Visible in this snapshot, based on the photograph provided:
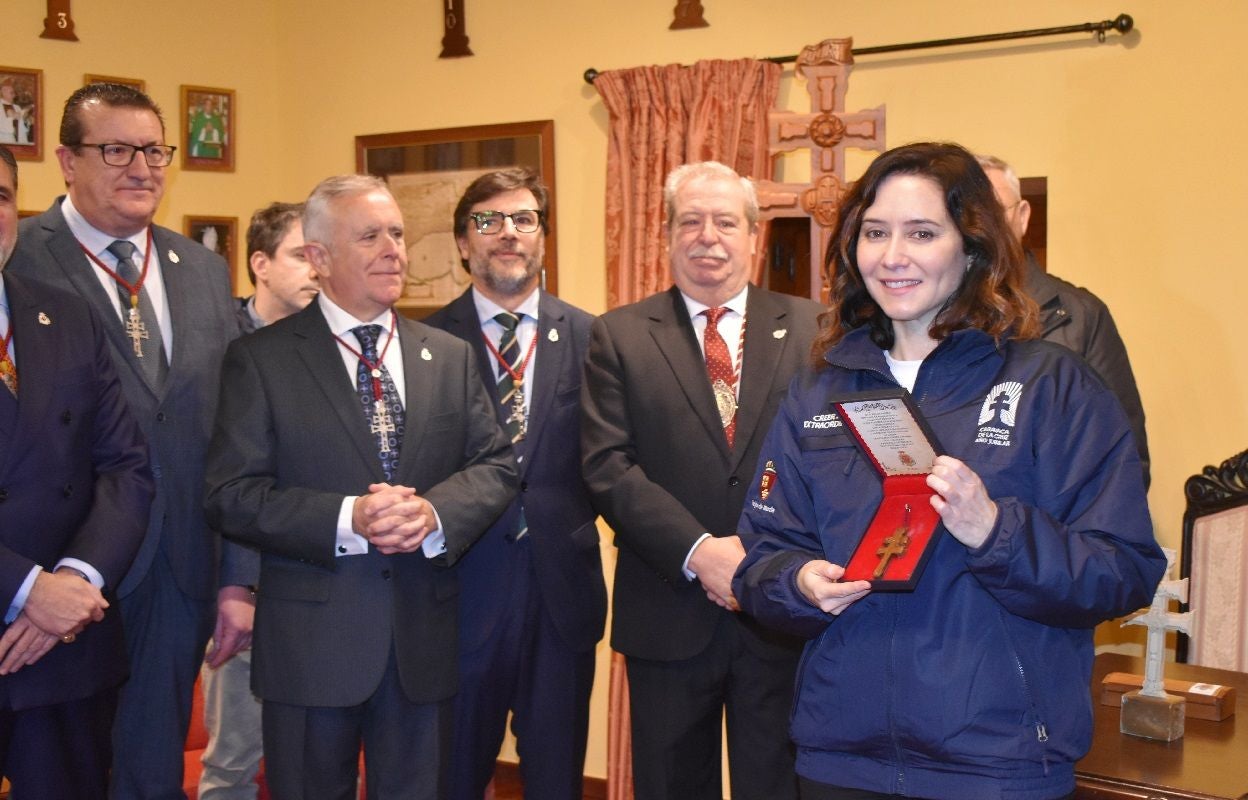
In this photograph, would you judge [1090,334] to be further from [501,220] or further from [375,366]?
[375,366]

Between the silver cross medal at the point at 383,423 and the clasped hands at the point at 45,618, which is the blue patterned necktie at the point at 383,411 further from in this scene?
the clasped hands at the point at 45,618

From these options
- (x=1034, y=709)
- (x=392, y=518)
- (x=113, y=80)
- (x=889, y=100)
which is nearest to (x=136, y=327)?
(x=392, y=518)

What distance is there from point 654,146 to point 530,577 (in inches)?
78.2

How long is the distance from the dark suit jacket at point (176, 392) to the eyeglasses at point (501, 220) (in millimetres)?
747

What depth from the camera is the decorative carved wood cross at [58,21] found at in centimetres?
493

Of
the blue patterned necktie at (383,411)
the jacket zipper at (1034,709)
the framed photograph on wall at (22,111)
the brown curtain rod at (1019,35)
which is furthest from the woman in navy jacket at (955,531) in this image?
the framed photograph on wall at (22,111)

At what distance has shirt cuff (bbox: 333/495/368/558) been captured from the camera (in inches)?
113

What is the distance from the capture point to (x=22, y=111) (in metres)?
4.86

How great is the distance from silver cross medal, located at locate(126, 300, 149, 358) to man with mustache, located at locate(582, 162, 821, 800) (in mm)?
1045

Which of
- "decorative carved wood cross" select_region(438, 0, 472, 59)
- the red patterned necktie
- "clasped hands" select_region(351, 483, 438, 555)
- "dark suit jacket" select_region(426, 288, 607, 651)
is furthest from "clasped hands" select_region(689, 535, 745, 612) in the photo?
"decorative carved wood cross" select_region(438, 0, 472, 59)

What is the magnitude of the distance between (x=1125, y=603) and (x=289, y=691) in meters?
1.75

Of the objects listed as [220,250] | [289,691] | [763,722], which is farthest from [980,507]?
[220,250]

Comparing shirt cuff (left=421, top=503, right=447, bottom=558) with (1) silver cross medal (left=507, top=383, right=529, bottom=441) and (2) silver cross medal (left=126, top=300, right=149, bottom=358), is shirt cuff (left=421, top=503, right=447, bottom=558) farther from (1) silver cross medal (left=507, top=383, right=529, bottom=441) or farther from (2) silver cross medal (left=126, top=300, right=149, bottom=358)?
(2) silver cross medal (left=126, top=300, right=149, bottom=358)

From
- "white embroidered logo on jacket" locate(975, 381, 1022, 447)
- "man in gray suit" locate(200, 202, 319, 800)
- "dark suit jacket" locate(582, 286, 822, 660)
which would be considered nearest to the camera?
"white embroidered logo on jacket" locate(975, 381, 1022, 447)
